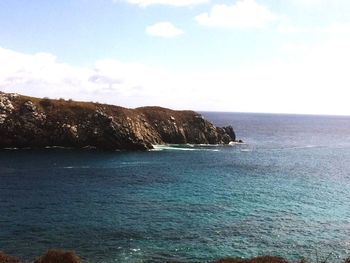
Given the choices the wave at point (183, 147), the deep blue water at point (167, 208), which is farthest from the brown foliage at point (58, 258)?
the wave at point (183, 147)

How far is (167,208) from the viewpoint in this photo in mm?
68625

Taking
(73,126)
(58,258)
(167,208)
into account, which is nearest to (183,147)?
(73,126)

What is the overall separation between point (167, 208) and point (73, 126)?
3247 inches

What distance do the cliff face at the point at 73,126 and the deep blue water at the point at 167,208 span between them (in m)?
12.4

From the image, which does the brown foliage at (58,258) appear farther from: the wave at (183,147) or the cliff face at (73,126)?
the wave at (183,147)

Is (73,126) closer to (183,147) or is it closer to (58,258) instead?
(183,147)

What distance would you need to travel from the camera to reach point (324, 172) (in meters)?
113

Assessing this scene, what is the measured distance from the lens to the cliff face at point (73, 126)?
134500 millimetres

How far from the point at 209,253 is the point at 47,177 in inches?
2148

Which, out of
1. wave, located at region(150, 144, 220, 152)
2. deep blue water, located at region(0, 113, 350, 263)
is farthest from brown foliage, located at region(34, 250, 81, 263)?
wave, located at region(150, 144, 220, 152)

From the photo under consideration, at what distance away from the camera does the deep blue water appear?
5084 cm

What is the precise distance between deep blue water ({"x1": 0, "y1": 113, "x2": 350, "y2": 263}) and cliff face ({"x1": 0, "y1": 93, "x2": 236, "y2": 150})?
40.7ft

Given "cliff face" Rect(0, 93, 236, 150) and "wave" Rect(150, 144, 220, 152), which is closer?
"cliff face" Rect(0, 93, 236, 150)

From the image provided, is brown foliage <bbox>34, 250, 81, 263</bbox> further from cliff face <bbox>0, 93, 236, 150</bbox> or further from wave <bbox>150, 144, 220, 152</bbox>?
wave <bbox>150, 144, 220, 152</bbox>
